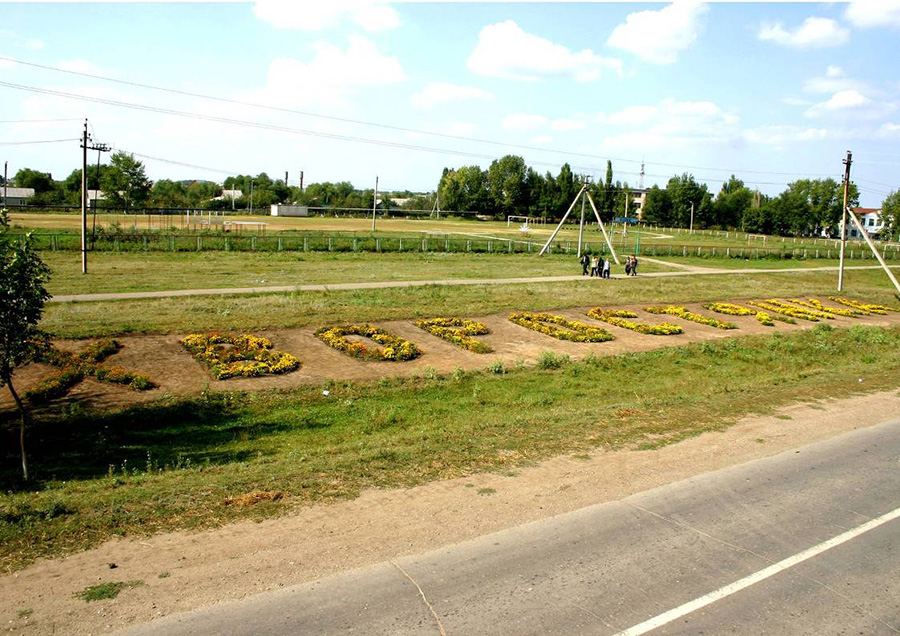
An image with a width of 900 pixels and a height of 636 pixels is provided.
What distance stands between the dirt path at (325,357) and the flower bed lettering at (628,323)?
43 centimetres

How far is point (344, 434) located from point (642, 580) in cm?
886

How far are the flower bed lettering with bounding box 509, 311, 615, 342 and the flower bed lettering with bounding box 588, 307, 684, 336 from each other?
168cm

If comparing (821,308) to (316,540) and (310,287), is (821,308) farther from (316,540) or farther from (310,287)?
(316,540)

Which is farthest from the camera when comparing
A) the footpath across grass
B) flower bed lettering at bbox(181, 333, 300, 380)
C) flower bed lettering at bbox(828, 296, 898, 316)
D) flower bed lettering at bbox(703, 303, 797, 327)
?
flower bed lettering at bbox(828, 296, 898, 316)

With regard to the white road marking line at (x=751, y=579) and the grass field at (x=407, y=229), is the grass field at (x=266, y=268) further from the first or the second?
the white road marking line at (x=751, y=579)

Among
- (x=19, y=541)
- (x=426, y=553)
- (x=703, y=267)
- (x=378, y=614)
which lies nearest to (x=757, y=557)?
(x=426, y=553)

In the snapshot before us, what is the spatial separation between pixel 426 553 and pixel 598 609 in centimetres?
217

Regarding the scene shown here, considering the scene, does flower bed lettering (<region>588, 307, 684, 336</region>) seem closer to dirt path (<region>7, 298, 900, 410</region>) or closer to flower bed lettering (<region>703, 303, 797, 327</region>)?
dirt path (<region>7, 298, 900, 410</region>)

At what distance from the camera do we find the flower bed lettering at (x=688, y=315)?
30.6 meters

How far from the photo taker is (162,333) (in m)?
22.5

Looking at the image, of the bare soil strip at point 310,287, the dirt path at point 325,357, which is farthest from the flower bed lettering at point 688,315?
the bare soil strip at point 310,287

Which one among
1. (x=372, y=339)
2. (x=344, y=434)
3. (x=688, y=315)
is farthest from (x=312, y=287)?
(x=344, y=434)

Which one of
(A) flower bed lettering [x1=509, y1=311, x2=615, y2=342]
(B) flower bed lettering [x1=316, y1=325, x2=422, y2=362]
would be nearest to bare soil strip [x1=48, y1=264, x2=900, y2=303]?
(B) flower bed lettering [x1=316, y1=325, x2=422, y2=362]

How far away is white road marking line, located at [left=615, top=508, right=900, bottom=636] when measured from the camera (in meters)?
6.89
